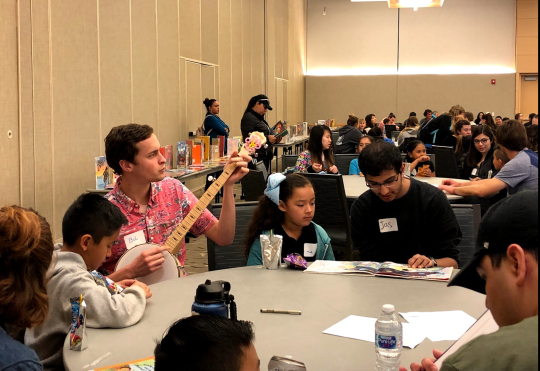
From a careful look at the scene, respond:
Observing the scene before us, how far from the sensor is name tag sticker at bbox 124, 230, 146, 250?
277cm

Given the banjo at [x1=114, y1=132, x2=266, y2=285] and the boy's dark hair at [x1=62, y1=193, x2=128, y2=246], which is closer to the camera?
the boy's dark hair at [x1=62, y1=193, x2=128, y2=246]

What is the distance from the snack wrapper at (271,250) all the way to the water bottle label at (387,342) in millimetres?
1045

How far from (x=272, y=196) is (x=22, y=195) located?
2.35 metres

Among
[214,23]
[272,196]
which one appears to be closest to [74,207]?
[272,196]

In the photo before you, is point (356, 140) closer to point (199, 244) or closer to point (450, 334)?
point (199, 244)

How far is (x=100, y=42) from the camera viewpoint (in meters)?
6.04

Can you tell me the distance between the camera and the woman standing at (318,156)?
610 centimetres

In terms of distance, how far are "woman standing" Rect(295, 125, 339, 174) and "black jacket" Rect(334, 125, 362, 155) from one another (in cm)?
352

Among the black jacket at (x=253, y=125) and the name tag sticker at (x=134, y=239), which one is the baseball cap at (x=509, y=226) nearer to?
the name tag sticker at (x=134, y=239)

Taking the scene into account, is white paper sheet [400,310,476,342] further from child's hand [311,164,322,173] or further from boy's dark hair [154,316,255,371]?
child's hand [311,164,322,173]

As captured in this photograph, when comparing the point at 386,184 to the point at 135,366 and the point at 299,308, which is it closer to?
the point at 299,308

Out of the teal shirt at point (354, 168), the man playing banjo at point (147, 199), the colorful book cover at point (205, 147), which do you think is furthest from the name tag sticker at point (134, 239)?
the colorful book cover at point (205, 147)

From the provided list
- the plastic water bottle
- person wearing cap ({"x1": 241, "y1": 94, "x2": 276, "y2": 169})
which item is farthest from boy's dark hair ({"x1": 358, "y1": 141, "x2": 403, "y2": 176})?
person wearing cap ({"x1": 241, "y1": 94, "x2": 276, "y2": 169})

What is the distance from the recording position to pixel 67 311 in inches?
75.2
